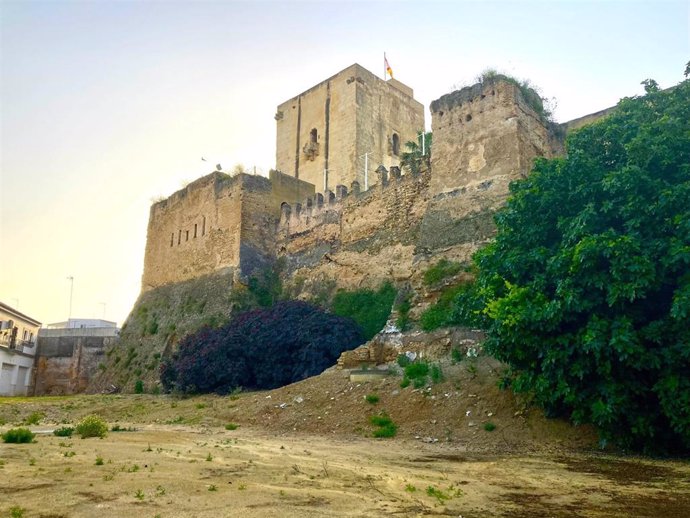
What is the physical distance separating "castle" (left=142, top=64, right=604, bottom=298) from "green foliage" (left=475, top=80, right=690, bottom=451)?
5.46 metres

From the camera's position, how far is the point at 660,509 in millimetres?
4977

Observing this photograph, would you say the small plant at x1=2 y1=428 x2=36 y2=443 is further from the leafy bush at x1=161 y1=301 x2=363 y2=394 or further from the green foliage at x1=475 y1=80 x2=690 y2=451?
the leafy bush at x1=161 y1=301 x2=363 y2=394

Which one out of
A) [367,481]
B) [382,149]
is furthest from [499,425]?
[382,149]

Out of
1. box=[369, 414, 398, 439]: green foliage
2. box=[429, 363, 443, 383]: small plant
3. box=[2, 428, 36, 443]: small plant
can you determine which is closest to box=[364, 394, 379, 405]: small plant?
box=[369, 414, 398, 439]: green foliage

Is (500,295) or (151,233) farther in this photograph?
(151,233)

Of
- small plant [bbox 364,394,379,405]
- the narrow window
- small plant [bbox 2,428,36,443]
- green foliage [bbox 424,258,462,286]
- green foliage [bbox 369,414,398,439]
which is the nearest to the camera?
small plant [bbox 2,428,36,443]

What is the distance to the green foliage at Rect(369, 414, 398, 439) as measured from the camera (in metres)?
10.9

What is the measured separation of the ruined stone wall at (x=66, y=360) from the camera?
33594 millimetres

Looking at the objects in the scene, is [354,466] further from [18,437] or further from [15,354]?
[15,354]

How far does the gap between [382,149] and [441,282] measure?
55.6 feet

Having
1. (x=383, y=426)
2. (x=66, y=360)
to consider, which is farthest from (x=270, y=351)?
(x=66, y=360)

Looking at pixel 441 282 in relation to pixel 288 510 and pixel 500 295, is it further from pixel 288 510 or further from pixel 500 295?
pixel 288 510

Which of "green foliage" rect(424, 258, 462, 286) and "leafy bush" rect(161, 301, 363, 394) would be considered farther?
"leafy bush" rect(161, 301, 363, 394)

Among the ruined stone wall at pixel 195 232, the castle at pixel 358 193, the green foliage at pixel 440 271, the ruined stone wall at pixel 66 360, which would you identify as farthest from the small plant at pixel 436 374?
the ruined stone wall at pixel 66 360
